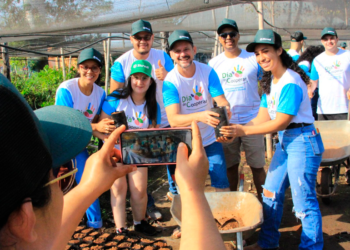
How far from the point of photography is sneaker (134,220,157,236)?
3701 millimetres

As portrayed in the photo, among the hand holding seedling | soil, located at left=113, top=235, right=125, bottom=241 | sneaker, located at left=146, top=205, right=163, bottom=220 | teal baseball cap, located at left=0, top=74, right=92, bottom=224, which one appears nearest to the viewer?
teal baseball cap, located at left=0, top=74, right=92, bottom=224

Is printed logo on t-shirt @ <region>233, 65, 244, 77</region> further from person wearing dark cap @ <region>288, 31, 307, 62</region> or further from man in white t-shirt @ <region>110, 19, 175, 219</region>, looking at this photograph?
person wearing dark cap @ <region>288, 31, 307, 62</region>

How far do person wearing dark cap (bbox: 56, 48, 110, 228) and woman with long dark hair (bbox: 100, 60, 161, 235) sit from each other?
132mm

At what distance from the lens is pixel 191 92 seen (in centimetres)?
336

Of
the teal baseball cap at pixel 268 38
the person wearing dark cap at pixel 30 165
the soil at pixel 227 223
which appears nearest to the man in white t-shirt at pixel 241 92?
the teal baseball cap at pixel 268 38

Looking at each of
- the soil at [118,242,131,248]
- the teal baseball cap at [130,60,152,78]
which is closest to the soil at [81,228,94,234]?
the soil at [118,242,131,248]

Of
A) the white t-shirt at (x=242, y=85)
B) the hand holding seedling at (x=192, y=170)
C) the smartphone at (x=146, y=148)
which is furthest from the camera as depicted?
the white t-shirt at (x=242, y=85)

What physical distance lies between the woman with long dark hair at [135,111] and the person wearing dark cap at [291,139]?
3.66 ft

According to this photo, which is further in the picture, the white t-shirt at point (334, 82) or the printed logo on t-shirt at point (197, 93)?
the white t-shirt at point (334, 82)

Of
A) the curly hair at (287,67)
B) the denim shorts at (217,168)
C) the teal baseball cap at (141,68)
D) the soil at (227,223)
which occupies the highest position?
the teal baseball cap at (141,68)

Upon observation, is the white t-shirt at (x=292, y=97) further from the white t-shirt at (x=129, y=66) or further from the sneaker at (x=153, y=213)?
the sneaker at (x=153, y=213)

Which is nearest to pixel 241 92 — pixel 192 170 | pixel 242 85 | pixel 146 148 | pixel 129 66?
pixel 242 85

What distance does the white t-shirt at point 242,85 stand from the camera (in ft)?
12.7

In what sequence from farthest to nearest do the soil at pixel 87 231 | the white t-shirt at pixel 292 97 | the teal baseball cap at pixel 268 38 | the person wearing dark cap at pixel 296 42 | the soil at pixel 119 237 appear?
the person wearing dark cap at pixel 296 42 < the soil at pixel 87 231 < the soil at pixel 119 237 < the teal baseball cap at pixel 268 38 < the white t-shirt at pixel 292 97
